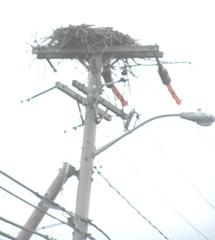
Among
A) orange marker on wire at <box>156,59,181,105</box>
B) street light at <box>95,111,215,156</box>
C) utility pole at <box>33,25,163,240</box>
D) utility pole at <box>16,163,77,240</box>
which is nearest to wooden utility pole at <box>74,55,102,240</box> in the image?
utility pole at <box>33,25,163,240</box>

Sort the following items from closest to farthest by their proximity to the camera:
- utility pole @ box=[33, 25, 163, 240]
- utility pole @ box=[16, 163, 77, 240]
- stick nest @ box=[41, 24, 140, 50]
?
utility pole @ box=[16, 163, 77, 240], utility pole @ box=[33, 25, 163, 240], stick nest @ box=[41, 24, 140, 50]

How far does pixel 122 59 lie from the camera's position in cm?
1403

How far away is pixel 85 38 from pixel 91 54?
1.20ft

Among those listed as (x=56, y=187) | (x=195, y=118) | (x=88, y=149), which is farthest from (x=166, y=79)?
(x=56, y=187)

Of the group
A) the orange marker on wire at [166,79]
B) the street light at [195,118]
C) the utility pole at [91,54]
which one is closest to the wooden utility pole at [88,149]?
the utility pole at [91,54]

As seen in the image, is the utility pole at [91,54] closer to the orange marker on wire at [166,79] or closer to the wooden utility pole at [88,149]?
the wooden utility pole at [88,149]

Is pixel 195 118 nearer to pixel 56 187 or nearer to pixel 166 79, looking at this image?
pixel 166 79

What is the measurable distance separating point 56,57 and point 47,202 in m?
3.83

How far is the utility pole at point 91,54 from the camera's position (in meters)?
12.7

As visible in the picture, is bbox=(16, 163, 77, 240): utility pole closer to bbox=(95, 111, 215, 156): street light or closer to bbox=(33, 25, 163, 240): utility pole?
bbox=(33, 25, 163, 240): utility pole

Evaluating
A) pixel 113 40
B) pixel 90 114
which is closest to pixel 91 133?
pixel 90 114

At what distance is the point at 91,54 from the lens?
44.7ft

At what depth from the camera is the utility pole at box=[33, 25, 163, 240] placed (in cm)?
1268

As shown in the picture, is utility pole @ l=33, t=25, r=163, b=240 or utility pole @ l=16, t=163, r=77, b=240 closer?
utility pole @ l=16, t=163, r=77, b=240
